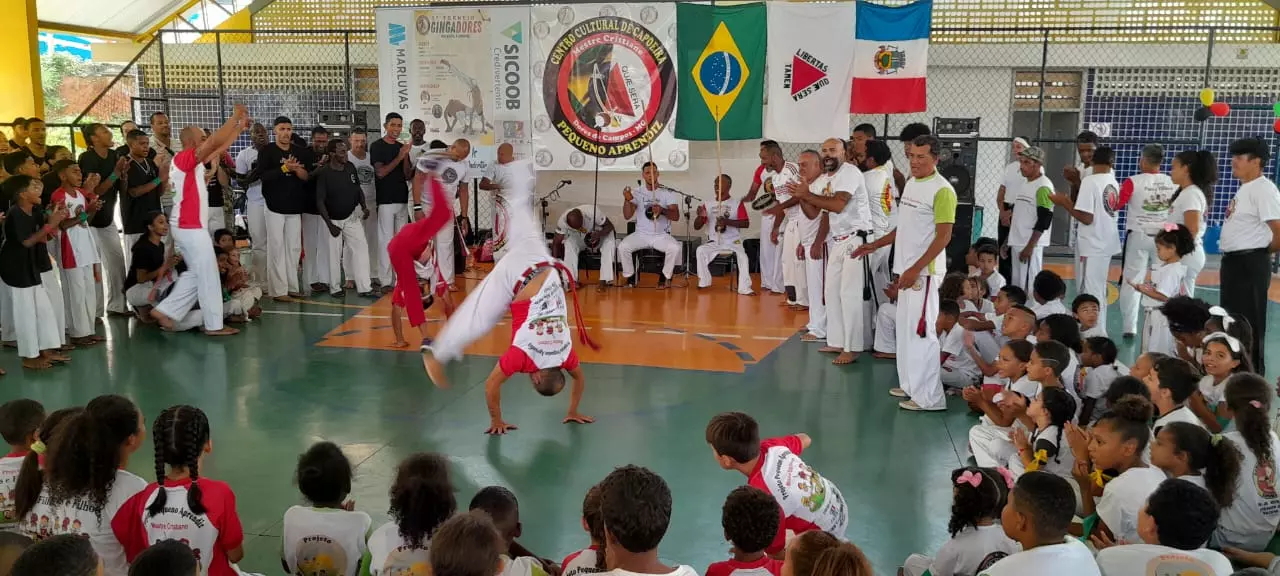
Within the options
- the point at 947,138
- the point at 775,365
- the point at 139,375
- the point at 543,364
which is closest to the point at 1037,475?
the point at 543,364

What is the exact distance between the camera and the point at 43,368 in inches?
300

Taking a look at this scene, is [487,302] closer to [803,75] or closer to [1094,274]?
[1094,274]

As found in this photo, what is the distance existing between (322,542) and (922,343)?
172 inches

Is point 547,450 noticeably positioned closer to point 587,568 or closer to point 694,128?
point 587,568

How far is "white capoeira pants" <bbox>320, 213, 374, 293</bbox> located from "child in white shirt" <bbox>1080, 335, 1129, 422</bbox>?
24.0 ft

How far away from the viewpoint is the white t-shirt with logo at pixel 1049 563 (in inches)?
116

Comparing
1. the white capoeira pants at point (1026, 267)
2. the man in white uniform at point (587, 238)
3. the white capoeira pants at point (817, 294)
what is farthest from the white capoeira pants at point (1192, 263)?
the man in white uniform at point (587, 238)

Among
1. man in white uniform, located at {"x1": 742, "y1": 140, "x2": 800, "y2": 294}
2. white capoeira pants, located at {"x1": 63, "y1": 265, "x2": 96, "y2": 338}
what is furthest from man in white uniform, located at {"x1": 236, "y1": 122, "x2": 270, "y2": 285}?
man in white uniform, located at {"x1": 742, "y1": 140, "x2": 800, "y2": 294}

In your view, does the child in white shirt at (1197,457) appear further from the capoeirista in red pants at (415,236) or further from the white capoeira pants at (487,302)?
the capoeirista in red pants at (415,236)

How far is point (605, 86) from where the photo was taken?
1239 cm

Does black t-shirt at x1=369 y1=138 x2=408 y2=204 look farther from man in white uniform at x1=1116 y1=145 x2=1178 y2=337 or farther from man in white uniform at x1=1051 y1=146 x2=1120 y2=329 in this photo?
man in white uniform at x1=1116 y1=145 x2=1178 y2=337

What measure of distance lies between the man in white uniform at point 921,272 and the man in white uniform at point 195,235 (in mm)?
4996

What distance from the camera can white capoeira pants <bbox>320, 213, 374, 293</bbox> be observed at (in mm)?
10594

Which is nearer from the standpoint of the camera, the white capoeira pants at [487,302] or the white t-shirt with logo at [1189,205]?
the white capoeira pants at [487,302]
